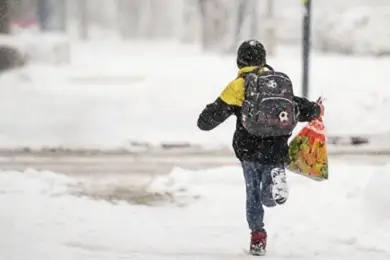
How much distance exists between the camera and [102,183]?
9.43 m

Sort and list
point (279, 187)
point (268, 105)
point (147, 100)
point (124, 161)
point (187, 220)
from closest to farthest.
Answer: point (268, 105), point (279, 187), point (187, 220), point (124, 161), point (147, 100)

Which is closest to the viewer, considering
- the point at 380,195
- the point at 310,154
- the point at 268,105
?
the point at 268,105

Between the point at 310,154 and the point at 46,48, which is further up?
the point at 310,154

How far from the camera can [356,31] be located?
77.8 ft

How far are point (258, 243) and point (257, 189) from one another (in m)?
0.40

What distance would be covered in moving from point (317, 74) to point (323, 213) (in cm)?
1073

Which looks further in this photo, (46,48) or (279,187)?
(46,48)

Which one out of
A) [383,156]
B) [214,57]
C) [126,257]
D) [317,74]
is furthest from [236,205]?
[214,57]

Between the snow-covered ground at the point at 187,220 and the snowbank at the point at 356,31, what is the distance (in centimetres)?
1389

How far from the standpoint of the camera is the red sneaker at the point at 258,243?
624 centimetres

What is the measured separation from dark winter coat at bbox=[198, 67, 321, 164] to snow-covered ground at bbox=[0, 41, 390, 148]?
6.57 metres

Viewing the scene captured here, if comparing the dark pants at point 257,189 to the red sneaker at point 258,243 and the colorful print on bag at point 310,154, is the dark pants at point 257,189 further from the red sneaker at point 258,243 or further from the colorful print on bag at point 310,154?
the colorful print on bag at point 310,154

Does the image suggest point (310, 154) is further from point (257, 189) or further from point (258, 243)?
point (258, 243)

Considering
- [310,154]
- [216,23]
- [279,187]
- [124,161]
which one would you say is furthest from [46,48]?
[279,187]
